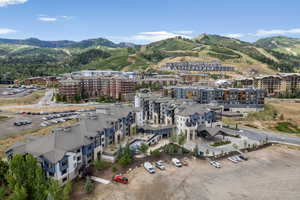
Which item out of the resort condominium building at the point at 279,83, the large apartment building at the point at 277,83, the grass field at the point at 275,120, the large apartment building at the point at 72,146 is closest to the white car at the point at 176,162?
the large apartment building at the point at 72,146

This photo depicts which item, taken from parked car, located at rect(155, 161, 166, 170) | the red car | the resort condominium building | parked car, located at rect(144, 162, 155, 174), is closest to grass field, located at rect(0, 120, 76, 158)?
the red car

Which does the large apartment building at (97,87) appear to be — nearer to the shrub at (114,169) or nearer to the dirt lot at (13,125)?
the dirt lot at (13,125)

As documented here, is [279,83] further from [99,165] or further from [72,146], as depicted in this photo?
[72,146]

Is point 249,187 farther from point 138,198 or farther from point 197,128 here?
point 197,128

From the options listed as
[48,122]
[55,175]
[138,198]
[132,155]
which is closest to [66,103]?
[48,122]

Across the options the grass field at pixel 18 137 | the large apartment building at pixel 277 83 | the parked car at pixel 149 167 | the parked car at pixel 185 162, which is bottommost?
the parked car at pixel 185 162

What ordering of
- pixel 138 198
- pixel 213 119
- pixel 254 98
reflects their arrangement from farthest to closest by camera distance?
pixel 254 98 → pixel 213 119 → pixel 138 198

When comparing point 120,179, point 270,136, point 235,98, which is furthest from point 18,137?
point 235,98
